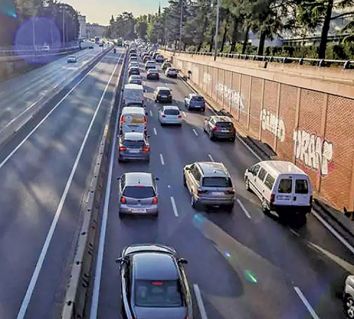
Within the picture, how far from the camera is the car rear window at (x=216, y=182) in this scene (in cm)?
2111

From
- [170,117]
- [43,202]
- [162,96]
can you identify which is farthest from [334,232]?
[162,96]

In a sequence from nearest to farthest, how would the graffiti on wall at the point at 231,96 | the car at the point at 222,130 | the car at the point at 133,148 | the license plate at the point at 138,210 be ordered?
the license plate at the point at 138,210
the car at the point at 133,148
the car at the point at 222,130
the graffiti on wall at the point at 231,96

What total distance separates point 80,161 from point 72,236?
10614 mm

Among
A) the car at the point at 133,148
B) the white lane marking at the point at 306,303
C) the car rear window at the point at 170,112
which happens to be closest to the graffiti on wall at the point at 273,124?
the car rear window at the point at 170,112

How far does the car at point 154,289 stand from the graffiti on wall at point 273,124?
762 inches

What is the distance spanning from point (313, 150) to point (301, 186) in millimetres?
5565

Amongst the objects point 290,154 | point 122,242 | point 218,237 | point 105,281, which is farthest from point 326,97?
point 105,281

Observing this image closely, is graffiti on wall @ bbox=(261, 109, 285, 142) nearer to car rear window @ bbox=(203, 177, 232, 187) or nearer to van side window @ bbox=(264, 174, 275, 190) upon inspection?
van side window @ bbox=(264, 174, 275, 190)

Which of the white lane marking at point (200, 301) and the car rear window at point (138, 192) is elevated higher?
the car rear window at point (138, 192)

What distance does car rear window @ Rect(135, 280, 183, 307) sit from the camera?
11688 millimetres

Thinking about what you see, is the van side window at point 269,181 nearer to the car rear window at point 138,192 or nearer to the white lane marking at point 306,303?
the car rear window at point 138,192

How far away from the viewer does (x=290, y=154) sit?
29.2m

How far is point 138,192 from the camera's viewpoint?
19891mm

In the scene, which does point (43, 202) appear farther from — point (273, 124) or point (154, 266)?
point (273, 124)
